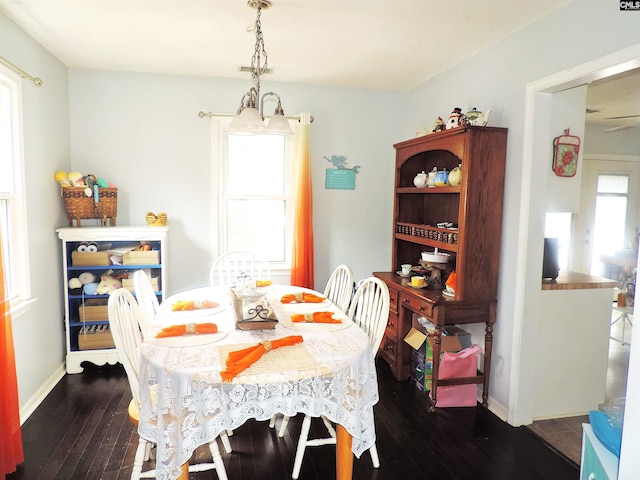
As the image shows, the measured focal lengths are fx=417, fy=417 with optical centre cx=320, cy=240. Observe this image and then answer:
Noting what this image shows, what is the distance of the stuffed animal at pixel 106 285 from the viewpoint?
11.0 feet

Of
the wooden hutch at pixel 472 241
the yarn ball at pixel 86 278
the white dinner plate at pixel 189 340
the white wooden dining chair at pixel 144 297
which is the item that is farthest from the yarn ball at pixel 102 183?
the wooden hutch at pixel 472 241

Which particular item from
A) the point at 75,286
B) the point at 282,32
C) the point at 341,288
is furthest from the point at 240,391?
the point at 75,286

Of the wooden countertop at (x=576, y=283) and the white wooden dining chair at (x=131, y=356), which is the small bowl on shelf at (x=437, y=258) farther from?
the white wooden dining chair at (x=131, y=356)

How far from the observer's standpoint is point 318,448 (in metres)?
2.37

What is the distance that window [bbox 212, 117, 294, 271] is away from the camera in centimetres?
380

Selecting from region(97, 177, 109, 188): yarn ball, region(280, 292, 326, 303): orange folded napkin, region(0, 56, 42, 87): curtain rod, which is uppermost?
region(0, 56, 42, 87): curtain rod

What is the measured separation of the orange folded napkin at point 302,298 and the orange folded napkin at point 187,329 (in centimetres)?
64

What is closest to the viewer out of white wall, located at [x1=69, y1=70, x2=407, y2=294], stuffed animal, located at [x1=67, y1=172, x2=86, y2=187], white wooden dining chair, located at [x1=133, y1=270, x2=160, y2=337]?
white wooden dining chair, located at [x1=133, y1=270, x2=160, y2=337]

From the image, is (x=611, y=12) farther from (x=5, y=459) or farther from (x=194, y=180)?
(x=5, y=459)

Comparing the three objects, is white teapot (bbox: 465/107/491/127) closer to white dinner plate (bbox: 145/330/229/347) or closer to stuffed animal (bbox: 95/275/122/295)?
white dinner plate (bbox: 145/330/229/347)

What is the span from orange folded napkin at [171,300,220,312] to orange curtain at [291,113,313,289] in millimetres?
1312

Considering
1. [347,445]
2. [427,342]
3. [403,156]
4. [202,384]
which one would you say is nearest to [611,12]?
[403,156]

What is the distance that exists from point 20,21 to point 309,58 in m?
1.86

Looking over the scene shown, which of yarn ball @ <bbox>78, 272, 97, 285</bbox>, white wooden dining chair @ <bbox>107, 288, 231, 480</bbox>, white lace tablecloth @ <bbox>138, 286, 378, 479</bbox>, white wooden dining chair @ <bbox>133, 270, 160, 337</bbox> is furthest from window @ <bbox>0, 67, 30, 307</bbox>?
white lace tablecloth @ <bbox>138, 286, 378, 479</bbox>
